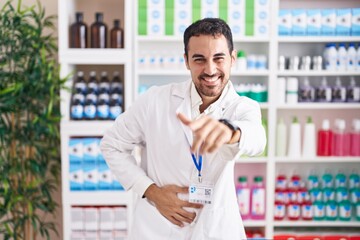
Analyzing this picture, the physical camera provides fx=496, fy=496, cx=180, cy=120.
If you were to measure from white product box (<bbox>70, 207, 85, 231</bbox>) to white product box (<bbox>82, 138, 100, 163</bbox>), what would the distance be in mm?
337

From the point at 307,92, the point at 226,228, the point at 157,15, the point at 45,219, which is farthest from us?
the point at 45,219

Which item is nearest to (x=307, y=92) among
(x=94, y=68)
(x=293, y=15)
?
(x=293, y=15)

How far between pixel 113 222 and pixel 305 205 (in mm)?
1409

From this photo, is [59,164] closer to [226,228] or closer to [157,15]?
[157,15]

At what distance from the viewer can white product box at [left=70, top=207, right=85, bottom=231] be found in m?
3.36

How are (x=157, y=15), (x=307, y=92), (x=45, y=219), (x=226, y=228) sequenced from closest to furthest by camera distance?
(x=226, y=228), (x=157, y=15), (x=307, y=92), (x=45, y=219)

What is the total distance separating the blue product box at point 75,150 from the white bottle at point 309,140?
1.61 m

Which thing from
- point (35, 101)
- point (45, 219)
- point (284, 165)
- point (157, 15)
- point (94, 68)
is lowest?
point (45, 219)

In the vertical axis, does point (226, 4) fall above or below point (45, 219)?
above

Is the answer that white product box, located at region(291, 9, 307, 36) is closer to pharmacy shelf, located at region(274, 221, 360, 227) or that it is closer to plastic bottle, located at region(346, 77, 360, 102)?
plastic bottle, located at region(346, 77, 360, 102)

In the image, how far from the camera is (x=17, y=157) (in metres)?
3.46

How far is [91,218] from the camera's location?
3.36m

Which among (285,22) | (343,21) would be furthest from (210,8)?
(343,21)

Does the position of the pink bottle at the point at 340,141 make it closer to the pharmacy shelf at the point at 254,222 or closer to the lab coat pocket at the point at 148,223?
the pharmacy shelf at the point at 254,222
